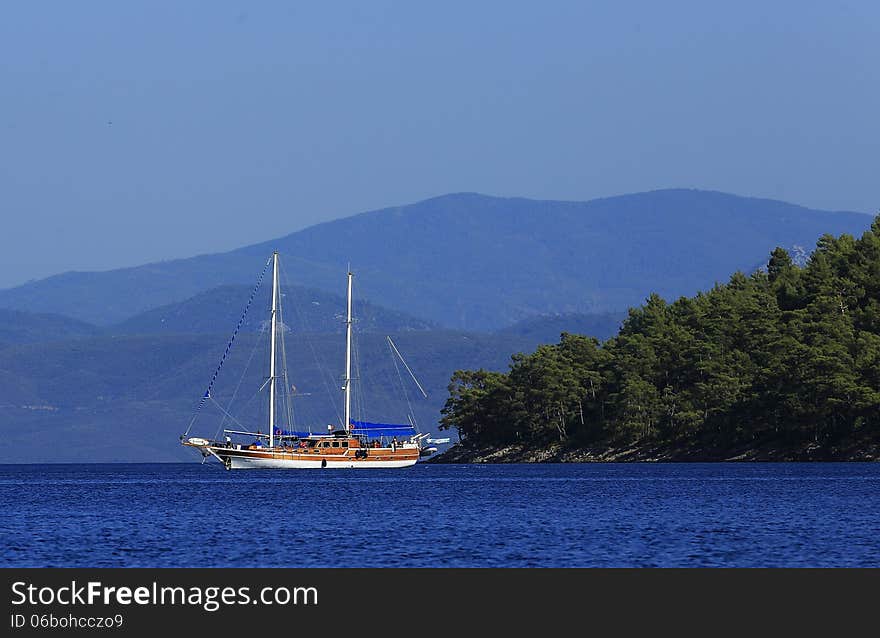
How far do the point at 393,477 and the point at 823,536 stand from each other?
324 ft

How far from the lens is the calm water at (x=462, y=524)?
237 ft

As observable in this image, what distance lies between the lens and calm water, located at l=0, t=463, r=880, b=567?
72.1 meters

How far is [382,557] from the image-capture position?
7256 cm

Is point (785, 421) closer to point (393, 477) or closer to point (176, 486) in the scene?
point (393, 477)

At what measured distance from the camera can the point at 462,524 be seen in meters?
91.2

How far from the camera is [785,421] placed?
199875mm
